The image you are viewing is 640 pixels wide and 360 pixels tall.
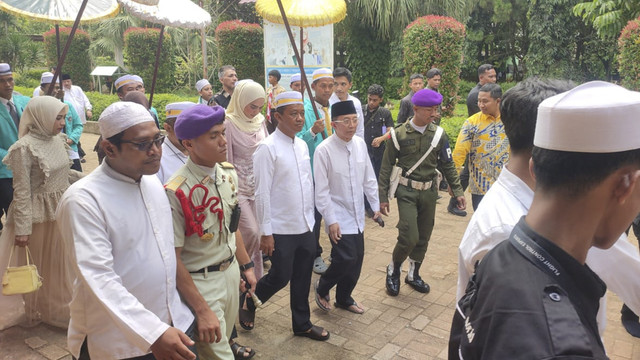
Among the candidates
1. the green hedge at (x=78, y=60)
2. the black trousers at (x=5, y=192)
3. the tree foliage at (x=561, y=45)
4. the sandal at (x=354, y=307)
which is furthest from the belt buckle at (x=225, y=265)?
the green hedge at (x=78, y=60)

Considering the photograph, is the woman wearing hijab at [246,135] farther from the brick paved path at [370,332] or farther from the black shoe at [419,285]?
the black shoe at [419,285]

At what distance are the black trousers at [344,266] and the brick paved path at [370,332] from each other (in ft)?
0.81

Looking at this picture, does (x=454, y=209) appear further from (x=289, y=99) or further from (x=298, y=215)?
(x=289, y=99)

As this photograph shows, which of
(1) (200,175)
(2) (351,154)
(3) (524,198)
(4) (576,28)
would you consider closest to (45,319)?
(1) (200,175)

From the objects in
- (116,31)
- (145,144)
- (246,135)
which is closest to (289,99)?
(246,135)

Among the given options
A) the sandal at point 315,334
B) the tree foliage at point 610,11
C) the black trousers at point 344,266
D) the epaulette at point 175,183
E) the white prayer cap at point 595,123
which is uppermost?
the tree foliage at point 610,11

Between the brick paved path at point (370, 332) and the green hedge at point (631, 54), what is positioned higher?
the green hedge at point (631, 54)

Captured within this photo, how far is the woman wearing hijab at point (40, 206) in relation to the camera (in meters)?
3.78

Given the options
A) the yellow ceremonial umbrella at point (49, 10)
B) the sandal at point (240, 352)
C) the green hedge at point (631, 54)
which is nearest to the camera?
the sandal at point (240, 352)

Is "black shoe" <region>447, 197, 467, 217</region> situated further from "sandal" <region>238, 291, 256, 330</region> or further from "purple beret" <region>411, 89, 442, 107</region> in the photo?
"sandal" <region>238, 291, 256, 330</region>

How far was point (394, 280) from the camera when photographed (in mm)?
4738

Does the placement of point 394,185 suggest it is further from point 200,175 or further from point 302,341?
point 200,175

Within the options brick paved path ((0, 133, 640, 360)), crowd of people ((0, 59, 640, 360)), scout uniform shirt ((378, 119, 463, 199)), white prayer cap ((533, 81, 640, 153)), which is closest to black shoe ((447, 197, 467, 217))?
crowd of people ((0, 59, 640, 360))

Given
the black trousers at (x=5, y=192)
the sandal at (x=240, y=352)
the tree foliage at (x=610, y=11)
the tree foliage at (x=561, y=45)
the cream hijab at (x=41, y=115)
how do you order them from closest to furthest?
the sandal at (x=240, y=352), the cream hijab at (x=41, y=115), the black trousers at (x=5, y=192), the tree foliage at (x=610, y=11), the tree foliage at (x=561, y=45)
